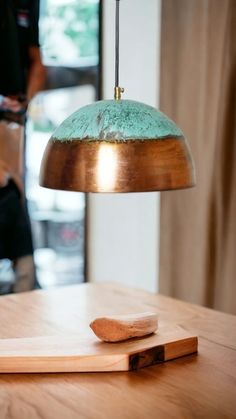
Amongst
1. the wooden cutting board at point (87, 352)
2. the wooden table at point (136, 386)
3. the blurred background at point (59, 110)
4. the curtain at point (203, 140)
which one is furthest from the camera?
the blurred background at point (59, 110)

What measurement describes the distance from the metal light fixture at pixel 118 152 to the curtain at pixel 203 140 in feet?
4.70

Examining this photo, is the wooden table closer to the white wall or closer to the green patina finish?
the green patina finish

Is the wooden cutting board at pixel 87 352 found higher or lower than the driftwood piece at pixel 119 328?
lower

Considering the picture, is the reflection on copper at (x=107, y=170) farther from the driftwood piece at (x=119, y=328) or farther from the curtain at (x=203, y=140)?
the curtain at (x=203, y=140)

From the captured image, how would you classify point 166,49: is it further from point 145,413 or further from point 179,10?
point 145,413

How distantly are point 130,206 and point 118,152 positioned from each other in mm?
2105

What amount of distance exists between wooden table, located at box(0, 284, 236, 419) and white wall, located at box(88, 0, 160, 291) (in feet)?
4.75

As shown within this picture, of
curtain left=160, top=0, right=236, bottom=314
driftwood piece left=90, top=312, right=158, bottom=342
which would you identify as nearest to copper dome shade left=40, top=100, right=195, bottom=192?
driftwood piece left=90, top=312, right=158, bottom=342

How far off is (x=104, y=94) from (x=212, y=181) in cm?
92

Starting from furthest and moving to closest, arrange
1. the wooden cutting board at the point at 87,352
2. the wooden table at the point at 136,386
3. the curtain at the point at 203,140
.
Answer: the curtain at the point at 203,140 → the wooden cutting board at the point at 87,352 → the wooden table at the point at 136,386

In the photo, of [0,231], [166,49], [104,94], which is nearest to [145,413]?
[0,231]

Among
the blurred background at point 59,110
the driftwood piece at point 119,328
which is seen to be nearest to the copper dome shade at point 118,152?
the driftwood piece at point 119,328

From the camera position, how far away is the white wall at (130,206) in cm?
319

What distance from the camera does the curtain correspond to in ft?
8.96
